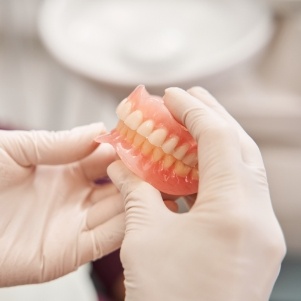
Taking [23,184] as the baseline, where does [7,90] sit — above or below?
below

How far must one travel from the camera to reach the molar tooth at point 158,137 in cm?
90

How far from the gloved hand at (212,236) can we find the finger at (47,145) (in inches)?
8.6

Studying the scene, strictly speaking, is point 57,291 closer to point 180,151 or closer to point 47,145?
point 47,145

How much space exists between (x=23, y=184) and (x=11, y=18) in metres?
1.26

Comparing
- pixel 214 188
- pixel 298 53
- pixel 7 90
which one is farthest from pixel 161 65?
pixel 7 90

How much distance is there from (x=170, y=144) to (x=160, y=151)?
3cm

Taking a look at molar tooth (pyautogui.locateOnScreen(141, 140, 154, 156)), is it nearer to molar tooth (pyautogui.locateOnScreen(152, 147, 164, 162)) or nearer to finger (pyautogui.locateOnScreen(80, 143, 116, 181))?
molar tooth (pyautogui.locateOnScreen(152, 147, 164, 162))

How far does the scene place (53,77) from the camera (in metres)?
2.26

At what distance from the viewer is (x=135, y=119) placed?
928mm

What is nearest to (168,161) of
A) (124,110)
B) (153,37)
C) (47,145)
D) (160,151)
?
(160,151)

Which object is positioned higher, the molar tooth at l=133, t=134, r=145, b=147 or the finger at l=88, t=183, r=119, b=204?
the molar tooth at l=133, t=134, r=145, b=147

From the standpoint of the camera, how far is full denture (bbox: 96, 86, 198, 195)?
3.01ft

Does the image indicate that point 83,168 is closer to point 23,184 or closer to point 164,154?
point 23,184

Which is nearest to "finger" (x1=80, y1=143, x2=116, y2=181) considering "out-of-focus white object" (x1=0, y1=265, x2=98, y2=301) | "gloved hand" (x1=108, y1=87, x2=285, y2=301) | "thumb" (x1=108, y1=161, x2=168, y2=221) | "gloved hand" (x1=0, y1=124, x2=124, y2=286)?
"gloved hand" (x1=0, y1=124, x2=124, y2=286)
